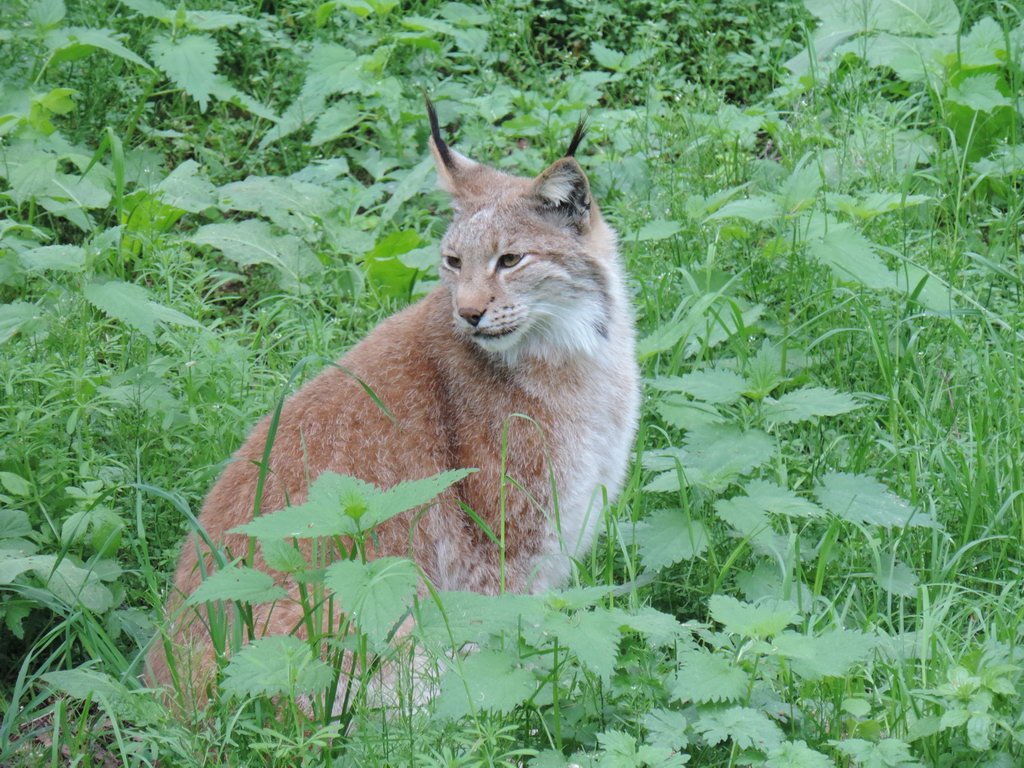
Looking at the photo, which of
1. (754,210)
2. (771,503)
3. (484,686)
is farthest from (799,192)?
(484,686)

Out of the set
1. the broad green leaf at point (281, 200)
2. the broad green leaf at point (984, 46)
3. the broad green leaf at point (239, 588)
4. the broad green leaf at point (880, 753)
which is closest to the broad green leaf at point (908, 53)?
the broad green leaf at point (984, 46)

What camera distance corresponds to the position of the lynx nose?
4426 millimetres

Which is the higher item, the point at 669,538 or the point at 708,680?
the point at 708,680

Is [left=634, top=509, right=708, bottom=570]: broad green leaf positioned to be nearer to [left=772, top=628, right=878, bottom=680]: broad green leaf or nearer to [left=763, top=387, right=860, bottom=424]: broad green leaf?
[left=763, top=387, right=860, bottom=424]: broad green leaf

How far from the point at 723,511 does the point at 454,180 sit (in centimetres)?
162

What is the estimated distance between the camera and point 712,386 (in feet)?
14.6

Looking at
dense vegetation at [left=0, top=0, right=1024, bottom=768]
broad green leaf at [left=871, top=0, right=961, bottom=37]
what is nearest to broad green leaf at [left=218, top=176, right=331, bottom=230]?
dense vegetation at [left=0, top=0, right=1024, bottom=768]

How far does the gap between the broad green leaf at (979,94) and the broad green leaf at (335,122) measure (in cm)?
311

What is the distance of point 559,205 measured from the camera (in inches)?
183

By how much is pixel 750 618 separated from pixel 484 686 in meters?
0.70

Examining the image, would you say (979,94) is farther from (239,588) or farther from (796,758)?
(239,588)

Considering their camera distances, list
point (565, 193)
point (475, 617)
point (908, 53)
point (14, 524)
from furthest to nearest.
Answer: point (908, 53) < point (565, 193) < point (14, 524) < point (475, 617)

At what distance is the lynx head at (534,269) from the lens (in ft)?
14.7

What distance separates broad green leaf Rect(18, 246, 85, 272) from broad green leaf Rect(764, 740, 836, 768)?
128 inches
